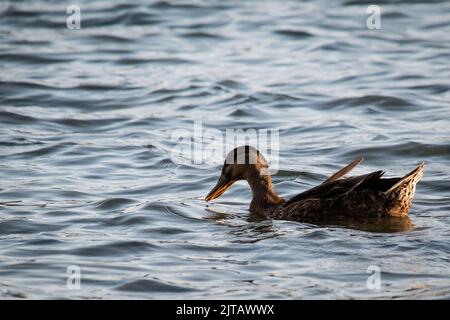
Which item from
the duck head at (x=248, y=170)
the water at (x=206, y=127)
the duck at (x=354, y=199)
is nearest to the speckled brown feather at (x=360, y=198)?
the duck at (x=354, y=199)

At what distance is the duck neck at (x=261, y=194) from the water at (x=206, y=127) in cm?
19

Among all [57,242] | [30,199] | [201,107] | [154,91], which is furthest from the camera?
[154,91]

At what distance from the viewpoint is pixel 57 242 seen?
28.4ft

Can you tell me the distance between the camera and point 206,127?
13.4 meters

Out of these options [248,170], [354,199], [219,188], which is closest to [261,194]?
[248,170]

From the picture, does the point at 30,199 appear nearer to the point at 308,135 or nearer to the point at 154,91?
A: the point at 308,135

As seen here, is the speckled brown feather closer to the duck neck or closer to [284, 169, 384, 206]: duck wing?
[284, 169, 384, 206]: duck wing

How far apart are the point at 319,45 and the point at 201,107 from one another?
4.26 m

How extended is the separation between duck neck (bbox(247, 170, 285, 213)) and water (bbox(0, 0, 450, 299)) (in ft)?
0.61

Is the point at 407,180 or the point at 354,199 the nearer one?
the point at 407,180

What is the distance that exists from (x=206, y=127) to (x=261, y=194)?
3.84 m

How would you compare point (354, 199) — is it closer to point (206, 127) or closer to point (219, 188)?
point (219, 188)
